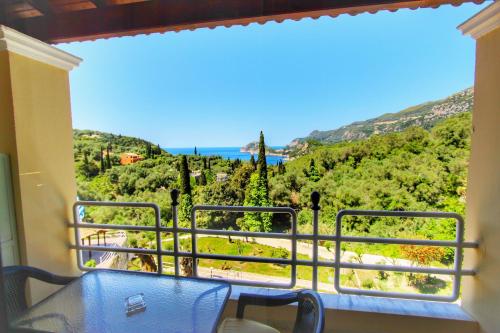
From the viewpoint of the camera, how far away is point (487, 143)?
58.5 inches

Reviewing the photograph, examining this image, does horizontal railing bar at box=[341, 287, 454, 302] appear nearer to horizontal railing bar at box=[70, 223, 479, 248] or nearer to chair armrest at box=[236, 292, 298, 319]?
horizontal railing bar at box=[70, 223, 479, 248]

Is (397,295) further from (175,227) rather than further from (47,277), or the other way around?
(47,277)

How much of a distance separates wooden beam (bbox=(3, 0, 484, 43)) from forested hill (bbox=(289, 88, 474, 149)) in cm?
125

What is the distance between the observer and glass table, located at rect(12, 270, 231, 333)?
1.13m

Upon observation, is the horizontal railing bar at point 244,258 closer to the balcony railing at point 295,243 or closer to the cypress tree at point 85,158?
the balcony railing at point 295,243

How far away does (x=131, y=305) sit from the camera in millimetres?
1278

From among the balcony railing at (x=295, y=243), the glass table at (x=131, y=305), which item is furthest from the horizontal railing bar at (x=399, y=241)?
the glass table at (x=131, y=305)

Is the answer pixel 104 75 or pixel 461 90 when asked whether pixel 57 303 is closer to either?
pixel 104 75

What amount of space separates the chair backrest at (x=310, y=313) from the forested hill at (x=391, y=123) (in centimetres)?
177

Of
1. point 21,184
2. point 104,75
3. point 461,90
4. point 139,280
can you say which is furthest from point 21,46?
point 461,90

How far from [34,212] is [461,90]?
12.2 ft

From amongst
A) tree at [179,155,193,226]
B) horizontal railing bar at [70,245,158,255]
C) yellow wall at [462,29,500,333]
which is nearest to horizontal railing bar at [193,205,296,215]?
tree at [179,155,193,226]

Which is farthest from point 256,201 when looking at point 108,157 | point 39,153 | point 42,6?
point 42,6

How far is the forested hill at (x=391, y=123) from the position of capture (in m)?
2.45
